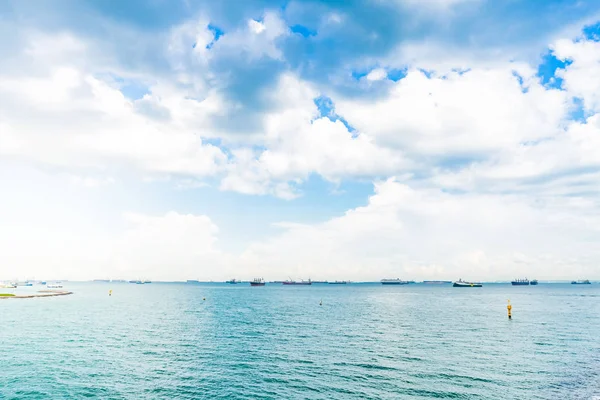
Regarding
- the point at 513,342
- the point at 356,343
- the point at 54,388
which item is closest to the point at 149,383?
the point at 54,388

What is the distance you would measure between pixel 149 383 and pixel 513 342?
64.2 m

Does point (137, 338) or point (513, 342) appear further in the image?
point (137, 338)

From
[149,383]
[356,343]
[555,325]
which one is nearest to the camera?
[149,383]

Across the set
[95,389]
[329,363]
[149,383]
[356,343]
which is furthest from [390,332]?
[95,389]

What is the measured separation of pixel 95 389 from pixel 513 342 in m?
70.0

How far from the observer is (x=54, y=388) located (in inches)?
1663

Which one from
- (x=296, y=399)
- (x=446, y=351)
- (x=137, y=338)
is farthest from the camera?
(x=137, y=338)

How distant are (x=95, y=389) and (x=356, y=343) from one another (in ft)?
143

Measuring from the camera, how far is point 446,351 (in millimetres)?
61125

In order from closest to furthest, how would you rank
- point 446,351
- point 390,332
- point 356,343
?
point 446,351 < point 356,343 < point 390,332

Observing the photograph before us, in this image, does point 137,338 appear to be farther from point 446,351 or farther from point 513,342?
point 513,342

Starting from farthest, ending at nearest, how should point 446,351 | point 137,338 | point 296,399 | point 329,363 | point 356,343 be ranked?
1. point 137,338
2. point 356,343
3. point 446,351
4. point 329,363
5. point 296,399

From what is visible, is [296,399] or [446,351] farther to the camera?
[446,351]

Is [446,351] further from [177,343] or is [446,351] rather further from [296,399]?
[177,343]
